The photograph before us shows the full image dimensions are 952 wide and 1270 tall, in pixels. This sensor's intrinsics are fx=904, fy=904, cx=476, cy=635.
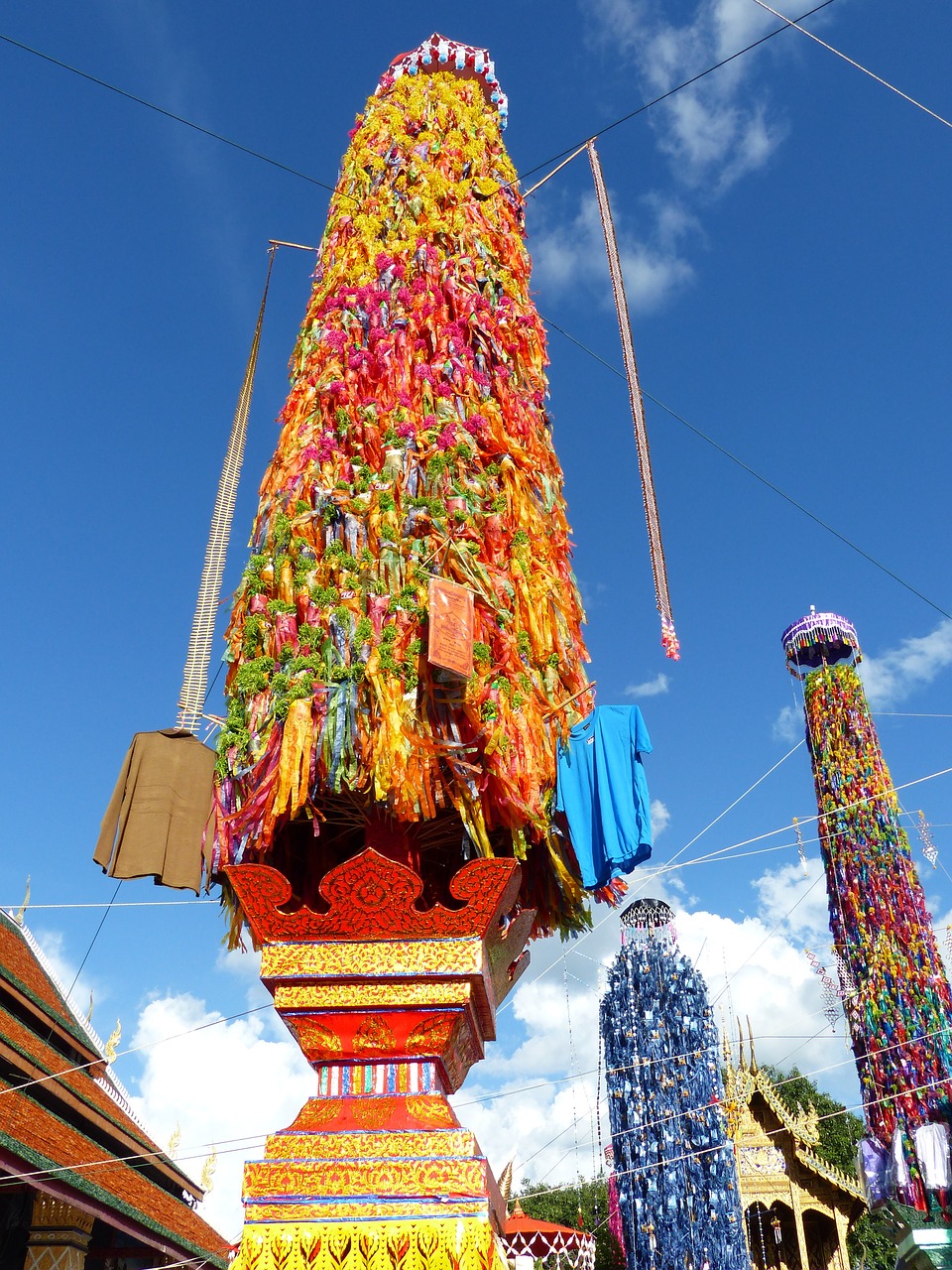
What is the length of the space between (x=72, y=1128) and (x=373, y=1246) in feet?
34.6

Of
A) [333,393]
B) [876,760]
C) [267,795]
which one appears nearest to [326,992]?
[267,795]

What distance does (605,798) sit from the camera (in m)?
5.15

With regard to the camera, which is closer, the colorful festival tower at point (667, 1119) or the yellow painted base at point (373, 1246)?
the yellow painted base at point (373, 1246)

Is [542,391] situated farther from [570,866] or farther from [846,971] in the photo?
[846,971]

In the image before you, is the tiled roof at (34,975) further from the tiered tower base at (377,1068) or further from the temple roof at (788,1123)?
the temple roof at (788,1123)

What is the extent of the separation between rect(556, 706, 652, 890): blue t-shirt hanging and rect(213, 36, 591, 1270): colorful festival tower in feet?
0.65

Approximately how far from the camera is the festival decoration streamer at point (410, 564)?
4.71 meters

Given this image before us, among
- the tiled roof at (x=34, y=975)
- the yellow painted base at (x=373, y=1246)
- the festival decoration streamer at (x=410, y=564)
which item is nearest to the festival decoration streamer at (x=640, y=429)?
the festival decoration streamer at (x=410, y=564)

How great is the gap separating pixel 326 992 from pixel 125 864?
1259mm

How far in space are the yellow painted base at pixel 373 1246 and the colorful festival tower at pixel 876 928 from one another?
37.7 feet


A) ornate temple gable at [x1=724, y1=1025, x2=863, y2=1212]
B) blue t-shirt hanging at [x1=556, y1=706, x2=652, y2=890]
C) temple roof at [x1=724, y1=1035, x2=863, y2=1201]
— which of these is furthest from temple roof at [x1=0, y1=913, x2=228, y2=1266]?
ornate temple gable at [x1=724, y1=1025, x2=863, y2=1212]

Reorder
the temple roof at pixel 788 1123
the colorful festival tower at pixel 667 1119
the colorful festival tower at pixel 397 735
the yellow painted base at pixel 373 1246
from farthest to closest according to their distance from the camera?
the temple roof at pixel 788 1123
the colorful festival tower at pixel 667 1119
the colorful festival tower at pixel 397 735
the yellow painted base at pixel 373 1246

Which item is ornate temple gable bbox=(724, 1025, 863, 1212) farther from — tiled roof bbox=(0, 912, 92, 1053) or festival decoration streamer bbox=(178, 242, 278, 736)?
festival decoration streamer bbox=(178, 242, 278, 736)

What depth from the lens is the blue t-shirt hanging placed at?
16.7 feet
